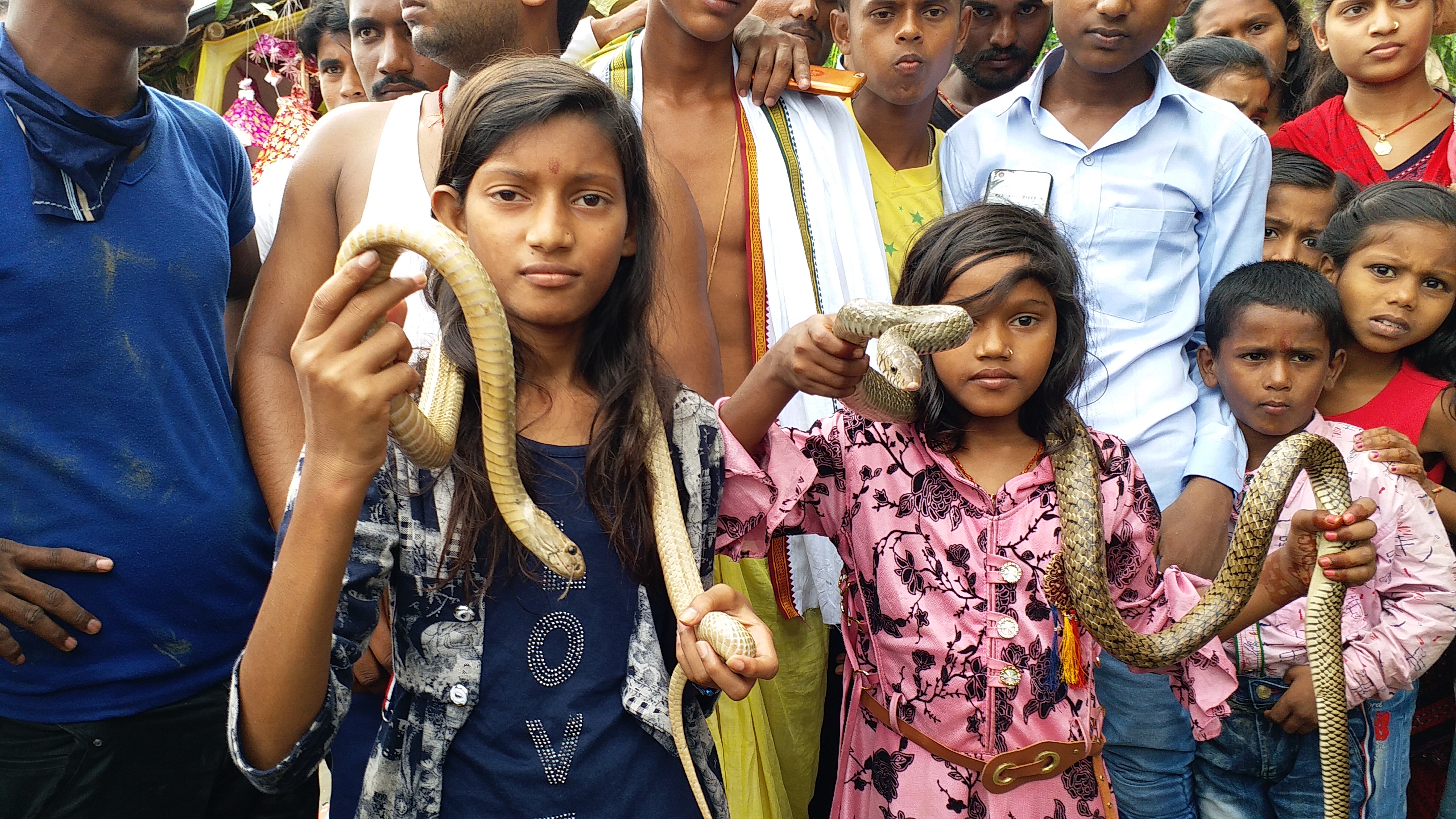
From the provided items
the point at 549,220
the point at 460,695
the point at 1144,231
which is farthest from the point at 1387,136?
the point at 460,695

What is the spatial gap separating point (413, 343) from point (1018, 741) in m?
1.78

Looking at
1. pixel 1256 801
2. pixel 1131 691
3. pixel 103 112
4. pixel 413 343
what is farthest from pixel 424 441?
pixel 1256 801

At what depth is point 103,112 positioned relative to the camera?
2465 mm

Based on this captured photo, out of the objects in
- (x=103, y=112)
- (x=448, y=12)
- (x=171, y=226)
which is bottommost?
(x=171, y=226)

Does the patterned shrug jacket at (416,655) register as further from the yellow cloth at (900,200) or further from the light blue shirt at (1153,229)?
the yellow cloth at (900,200)

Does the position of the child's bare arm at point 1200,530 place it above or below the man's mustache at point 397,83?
below

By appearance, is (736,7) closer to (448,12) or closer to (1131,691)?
(448,12)

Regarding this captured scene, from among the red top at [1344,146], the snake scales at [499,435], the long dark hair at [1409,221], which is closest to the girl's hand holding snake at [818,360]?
the snake scales at [499,435]

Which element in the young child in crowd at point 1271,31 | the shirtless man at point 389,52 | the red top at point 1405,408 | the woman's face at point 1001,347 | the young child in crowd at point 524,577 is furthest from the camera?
the young child in crowd at point 1271,31

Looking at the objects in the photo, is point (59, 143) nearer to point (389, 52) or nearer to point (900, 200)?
point (389, 52)

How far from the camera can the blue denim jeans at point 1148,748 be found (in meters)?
3.10

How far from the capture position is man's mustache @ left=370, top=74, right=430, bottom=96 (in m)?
4.26

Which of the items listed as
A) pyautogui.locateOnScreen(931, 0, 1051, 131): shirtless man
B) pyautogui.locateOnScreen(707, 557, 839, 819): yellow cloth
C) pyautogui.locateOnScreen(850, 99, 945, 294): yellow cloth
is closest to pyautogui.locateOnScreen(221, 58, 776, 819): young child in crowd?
pyautogui.locateOnScreen(707, 557, 839, 819): yellow cloth

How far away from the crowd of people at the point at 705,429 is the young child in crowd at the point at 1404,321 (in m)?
0.01
